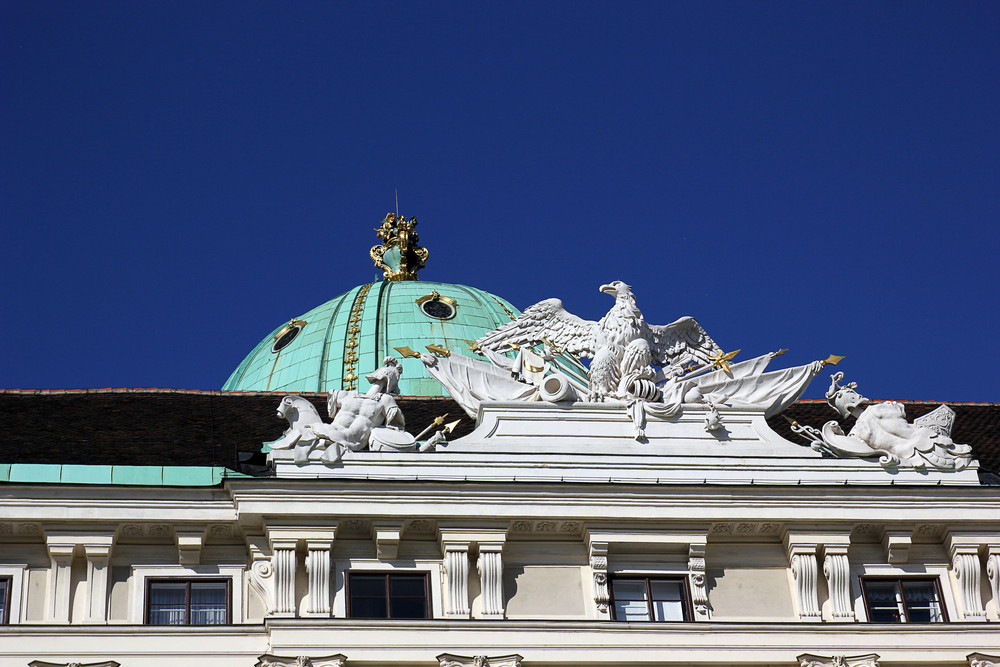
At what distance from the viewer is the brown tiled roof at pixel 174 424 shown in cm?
2762

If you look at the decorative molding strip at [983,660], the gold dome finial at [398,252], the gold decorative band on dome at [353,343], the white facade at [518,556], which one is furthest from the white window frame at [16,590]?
the gold dome finial at [398,252]

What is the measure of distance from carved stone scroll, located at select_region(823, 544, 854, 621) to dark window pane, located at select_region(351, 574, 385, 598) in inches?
243

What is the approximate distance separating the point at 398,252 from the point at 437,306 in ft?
14.1

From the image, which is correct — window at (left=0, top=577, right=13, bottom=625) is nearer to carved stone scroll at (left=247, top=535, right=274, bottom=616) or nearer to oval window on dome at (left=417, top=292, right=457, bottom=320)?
carved stone scroll at (left=247, top=535, right=274, bottom=616)

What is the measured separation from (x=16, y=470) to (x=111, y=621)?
2.68 metres

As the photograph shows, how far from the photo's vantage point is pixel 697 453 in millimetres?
26812

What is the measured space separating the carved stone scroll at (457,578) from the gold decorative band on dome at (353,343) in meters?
14.8

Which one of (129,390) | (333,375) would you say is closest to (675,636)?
(129,390)

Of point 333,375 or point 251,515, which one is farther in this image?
point 333,375

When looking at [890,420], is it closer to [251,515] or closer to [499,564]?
[499,564]

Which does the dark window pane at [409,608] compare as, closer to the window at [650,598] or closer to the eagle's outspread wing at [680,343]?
the window at [650,598]

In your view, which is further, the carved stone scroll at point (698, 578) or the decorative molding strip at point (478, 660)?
the carved stone scroll at point (698, 578)

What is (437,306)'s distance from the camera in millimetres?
43906

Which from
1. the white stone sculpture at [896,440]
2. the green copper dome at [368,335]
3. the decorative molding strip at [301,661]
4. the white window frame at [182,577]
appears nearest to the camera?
the decorative molding strip at [301,661]
